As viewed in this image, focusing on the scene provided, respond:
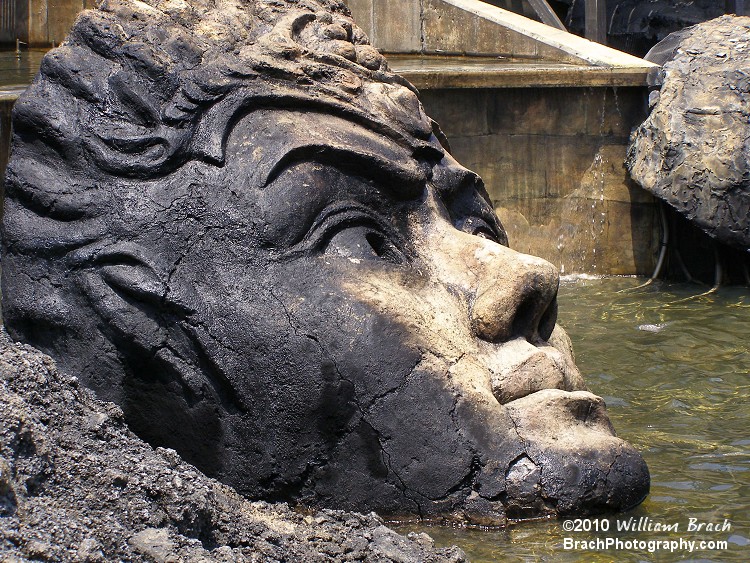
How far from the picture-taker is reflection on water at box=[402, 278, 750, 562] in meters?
3.55

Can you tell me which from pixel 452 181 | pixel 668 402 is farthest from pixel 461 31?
pixel 452 181

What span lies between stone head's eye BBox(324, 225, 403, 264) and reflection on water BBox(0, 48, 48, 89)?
4708mm

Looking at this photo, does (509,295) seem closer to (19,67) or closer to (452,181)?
(452,181)

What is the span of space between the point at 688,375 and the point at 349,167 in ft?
8.32

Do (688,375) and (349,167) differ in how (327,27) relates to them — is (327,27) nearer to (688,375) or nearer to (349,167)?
(349,167)

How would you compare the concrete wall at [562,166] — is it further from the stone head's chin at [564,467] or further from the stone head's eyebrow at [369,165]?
the stone head's chin at [564,467]

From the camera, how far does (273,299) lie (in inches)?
146

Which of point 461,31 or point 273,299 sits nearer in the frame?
point 273,299

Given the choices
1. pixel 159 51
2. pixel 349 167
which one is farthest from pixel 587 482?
pixel 159 51

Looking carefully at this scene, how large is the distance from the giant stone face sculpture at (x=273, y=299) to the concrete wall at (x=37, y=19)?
8054mm

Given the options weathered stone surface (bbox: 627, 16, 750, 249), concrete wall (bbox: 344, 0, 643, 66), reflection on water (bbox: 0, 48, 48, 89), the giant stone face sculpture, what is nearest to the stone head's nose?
the giant stone face sculpture

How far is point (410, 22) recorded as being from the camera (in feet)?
37.1

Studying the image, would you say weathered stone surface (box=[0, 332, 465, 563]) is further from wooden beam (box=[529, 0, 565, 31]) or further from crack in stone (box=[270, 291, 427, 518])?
wooden beam (box=[529, 0, 565, 31])

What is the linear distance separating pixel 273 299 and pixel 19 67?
7140 millimetres
